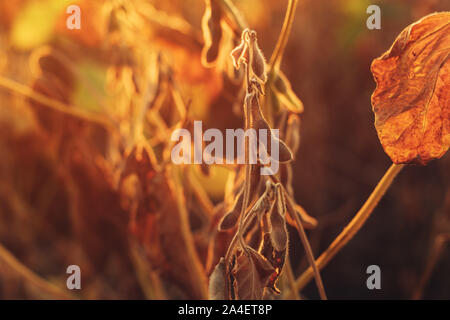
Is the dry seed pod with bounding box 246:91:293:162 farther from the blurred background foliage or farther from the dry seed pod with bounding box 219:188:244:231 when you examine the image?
the blurred background foliage

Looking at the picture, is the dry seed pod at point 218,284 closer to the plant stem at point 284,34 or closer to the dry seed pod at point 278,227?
the dry seed pod at point 278,227

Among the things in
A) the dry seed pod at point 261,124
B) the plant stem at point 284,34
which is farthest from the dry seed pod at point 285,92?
the dry seed pod at point 261,124

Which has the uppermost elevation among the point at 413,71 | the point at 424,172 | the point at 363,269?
the point at 413,71

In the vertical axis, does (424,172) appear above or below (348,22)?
below

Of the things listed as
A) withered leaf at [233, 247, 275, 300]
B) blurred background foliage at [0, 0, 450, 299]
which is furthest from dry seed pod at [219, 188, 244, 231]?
blurred background foliage at [0, 0, 450, 299]
